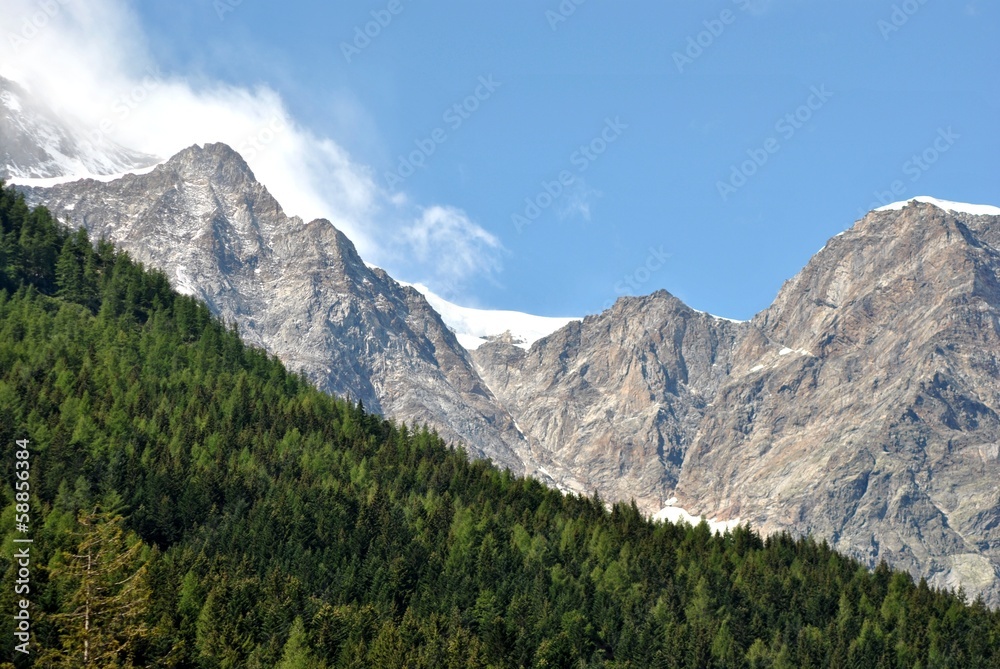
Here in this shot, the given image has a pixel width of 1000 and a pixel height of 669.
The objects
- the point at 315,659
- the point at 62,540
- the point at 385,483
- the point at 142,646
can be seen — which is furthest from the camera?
the point at 385,483

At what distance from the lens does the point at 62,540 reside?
11644 centimetres

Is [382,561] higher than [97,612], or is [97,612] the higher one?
[382,561]

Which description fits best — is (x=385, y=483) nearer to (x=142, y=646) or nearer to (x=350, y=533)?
(x=350, y=533)

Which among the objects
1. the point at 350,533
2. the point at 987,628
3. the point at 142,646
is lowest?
the point at 142,646

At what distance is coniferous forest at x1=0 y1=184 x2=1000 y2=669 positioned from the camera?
385 ft

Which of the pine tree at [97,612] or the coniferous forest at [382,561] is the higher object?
the coniferous forest at [382,561]

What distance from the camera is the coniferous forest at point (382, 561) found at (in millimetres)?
117500

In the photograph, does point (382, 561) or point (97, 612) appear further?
point (382, 561)

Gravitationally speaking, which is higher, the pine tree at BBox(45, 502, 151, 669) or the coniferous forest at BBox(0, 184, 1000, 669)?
the coniferous forest at BBox(0, 184, 1000, 669)

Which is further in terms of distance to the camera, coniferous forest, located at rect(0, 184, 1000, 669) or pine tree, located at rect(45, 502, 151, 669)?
coniferous forest, located at rect(0, 184, 1000, 669)

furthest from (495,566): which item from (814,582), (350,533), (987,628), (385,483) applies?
(987,628)

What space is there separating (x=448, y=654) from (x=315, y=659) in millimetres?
14337

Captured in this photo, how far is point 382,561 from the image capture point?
15275 cm

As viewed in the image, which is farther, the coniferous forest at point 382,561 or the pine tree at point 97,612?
the coniferous forest at point 382,561
